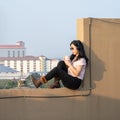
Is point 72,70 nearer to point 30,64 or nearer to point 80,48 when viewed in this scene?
point 80,48

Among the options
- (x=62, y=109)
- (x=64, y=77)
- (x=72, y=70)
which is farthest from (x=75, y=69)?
(x=62, y=109)

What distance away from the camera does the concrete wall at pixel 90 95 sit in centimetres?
634

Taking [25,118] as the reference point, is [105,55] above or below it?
above

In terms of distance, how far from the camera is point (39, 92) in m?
6.38

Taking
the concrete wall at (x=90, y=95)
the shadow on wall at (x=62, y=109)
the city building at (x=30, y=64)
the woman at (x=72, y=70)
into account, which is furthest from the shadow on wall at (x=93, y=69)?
the city building at (x=30, y=64)

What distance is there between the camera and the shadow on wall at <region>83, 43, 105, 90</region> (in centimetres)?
654

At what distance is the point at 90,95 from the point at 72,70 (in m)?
0.49

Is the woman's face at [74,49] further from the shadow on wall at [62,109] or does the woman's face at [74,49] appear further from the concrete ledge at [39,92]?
the shadow on wall at [62,109]

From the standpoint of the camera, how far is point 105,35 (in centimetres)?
661

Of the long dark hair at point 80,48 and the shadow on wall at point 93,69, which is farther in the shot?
the shadow on wall at point 93,69

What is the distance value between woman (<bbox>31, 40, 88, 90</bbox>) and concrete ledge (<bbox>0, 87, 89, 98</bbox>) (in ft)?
0.30

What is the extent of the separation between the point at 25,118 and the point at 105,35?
67.6 inches

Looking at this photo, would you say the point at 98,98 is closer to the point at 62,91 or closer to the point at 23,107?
the point at 62,91

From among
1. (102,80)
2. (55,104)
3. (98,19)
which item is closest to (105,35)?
(98,19)
